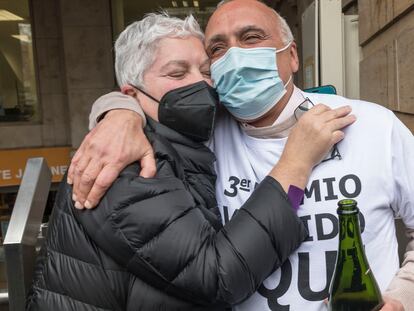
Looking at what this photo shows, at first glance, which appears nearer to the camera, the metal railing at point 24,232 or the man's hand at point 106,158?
the man's hand at point 106,158

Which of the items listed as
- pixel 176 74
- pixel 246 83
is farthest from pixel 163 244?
pixel 246 83

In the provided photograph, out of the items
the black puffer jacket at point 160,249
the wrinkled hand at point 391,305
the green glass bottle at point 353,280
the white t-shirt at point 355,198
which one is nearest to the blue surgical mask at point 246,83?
the white t-shirt at point 355,198

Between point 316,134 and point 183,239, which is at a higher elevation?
point 316,134

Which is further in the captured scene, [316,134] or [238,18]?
[238,18]

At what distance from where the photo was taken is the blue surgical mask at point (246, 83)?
5.01 ft

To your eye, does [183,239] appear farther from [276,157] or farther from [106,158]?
[276,157]

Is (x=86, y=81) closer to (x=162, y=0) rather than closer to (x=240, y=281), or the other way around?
(x=162, y=0)

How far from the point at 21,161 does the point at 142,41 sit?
19.4ft

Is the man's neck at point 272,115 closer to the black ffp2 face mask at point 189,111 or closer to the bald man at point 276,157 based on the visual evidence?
the bald man at point 276,157

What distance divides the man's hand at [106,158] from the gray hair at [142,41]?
24 cm

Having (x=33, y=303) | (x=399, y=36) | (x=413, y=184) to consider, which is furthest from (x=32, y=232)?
(x=399, y=36)

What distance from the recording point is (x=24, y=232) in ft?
4.72

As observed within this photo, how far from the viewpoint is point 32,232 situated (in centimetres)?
153

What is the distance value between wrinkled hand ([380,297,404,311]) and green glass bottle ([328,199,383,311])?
0.01m
